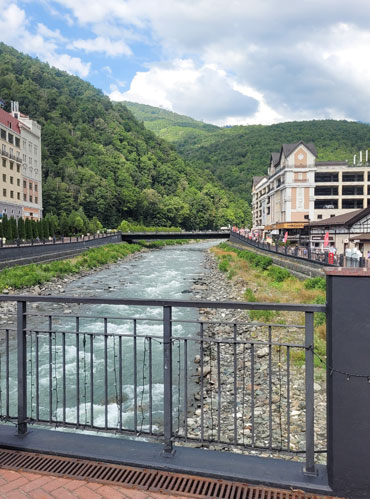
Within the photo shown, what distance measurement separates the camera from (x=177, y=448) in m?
3.68

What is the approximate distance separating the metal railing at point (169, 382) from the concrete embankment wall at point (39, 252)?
15393mm

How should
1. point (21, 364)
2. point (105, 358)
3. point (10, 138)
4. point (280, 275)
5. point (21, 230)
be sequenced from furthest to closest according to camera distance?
point (10, 138) < point (21, 230) < point (280, 275) < point (21, 364) < point (105, 358)

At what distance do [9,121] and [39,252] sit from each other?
29.9 m

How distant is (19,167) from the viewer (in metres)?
58.2

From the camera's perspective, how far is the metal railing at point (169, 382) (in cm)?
357

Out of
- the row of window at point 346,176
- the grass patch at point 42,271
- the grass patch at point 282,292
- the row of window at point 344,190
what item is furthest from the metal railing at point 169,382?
the row of window at point 346,176

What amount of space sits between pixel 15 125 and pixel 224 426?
60.8m

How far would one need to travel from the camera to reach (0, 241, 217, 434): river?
4.18 metres

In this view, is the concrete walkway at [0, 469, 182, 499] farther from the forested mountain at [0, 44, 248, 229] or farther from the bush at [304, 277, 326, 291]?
the forested mountain at [0, 44, 248, 229]

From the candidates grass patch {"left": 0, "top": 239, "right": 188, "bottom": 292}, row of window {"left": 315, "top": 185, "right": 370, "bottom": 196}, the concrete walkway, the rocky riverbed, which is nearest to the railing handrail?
the rocky riverbed

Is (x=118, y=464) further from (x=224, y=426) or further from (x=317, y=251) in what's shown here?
(x=317, y=251)

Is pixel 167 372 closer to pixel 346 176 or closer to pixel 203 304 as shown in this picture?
pixel 203 304

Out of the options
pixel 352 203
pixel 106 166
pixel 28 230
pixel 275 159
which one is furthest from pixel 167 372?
pixel 106 166

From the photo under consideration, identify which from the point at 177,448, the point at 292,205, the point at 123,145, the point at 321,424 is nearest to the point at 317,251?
the point at 321,424
